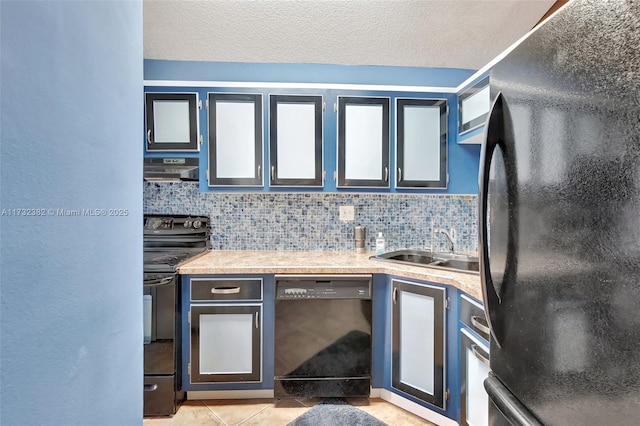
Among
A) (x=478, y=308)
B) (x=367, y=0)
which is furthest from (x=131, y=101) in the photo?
(x=367, y=0)

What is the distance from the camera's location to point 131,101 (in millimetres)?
661

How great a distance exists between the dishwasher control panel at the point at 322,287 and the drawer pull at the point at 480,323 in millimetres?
610

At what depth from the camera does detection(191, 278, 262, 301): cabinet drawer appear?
1.79 meters

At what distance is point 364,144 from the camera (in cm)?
213

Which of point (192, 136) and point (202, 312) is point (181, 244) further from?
point (192, 136)

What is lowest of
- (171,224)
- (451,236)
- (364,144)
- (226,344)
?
(226,344)

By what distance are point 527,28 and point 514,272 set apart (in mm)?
2486

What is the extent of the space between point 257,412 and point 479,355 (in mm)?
1353

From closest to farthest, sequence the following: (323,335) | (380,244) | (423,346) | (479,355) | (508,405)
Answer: (508,405), (479,355), (423,346), (323,335), (380,244)

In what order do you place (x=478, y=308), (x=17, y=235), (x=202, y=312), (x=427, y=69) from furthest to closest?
(x=427, y=69) < (x=202, y=312) < (x=478, y=308) < (x=17, y=235)

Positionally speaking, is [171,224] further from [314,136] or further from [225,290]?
[314,136]

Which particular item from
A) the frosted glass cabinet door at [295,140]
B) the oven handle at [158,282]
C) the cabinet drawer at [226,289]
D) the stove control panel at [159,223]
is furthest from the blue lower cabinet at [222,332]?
→ the frosted glass cabinet door at [295,140]

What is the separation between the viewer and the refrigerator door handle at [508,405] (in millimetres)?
580

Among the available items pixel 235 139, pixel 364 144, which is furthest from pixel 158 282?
pixel 364 144
